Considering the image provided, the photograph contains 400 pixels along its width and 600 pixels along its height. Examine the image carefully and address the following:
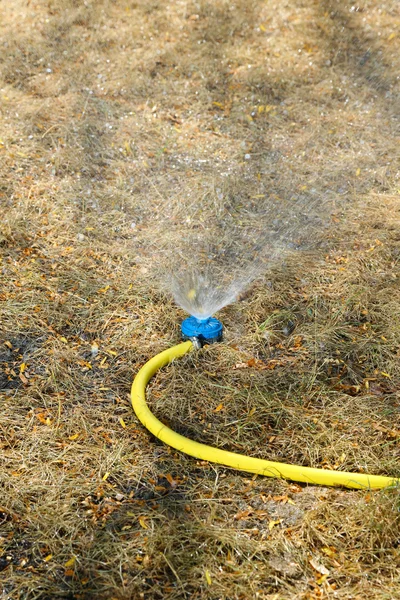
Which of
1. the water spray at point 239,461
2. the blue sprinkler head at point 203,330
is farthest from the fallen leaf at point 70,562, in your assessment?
the blue sprinkler head at point 203,330

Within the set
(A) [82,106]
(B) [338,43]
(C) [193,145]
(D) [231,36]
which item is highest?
(B) [338,43]

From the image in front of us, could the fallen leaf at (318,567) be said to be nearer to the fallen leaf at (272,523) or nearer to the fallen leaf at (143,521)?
the fallen leaf at (272,523)

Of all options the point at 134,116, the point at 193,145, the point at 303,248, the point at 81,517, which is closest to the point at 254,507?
the point at 81,517

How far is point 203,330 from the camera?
11.0 feet

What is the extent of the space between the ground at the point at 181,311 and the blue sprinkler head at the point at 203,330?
0.07 m

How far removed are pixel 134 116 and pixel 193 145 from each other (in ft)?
2.12

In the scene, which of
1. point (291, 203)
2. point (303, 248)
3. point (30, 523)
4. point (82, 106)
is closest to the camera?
point (30, 523)

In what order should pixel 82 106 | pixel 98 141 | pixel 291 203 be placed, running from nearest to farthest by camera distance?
1. pixel 291 203
2. pixel 98 141
3. pixel 82 106

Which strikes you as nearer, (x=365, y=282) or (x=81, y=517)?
(x=81, y=517)

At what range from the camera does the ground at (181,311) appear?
2434 mm

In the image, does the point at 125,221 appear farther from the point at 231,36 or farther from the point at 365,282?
the point at 231,36

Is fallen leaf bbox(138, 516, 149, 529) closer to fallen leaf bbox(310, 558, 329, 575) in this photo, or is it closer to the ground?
the ground

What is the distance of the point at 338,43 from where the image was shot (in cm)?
636

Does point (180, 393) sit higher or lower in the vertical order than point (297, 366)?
lower
